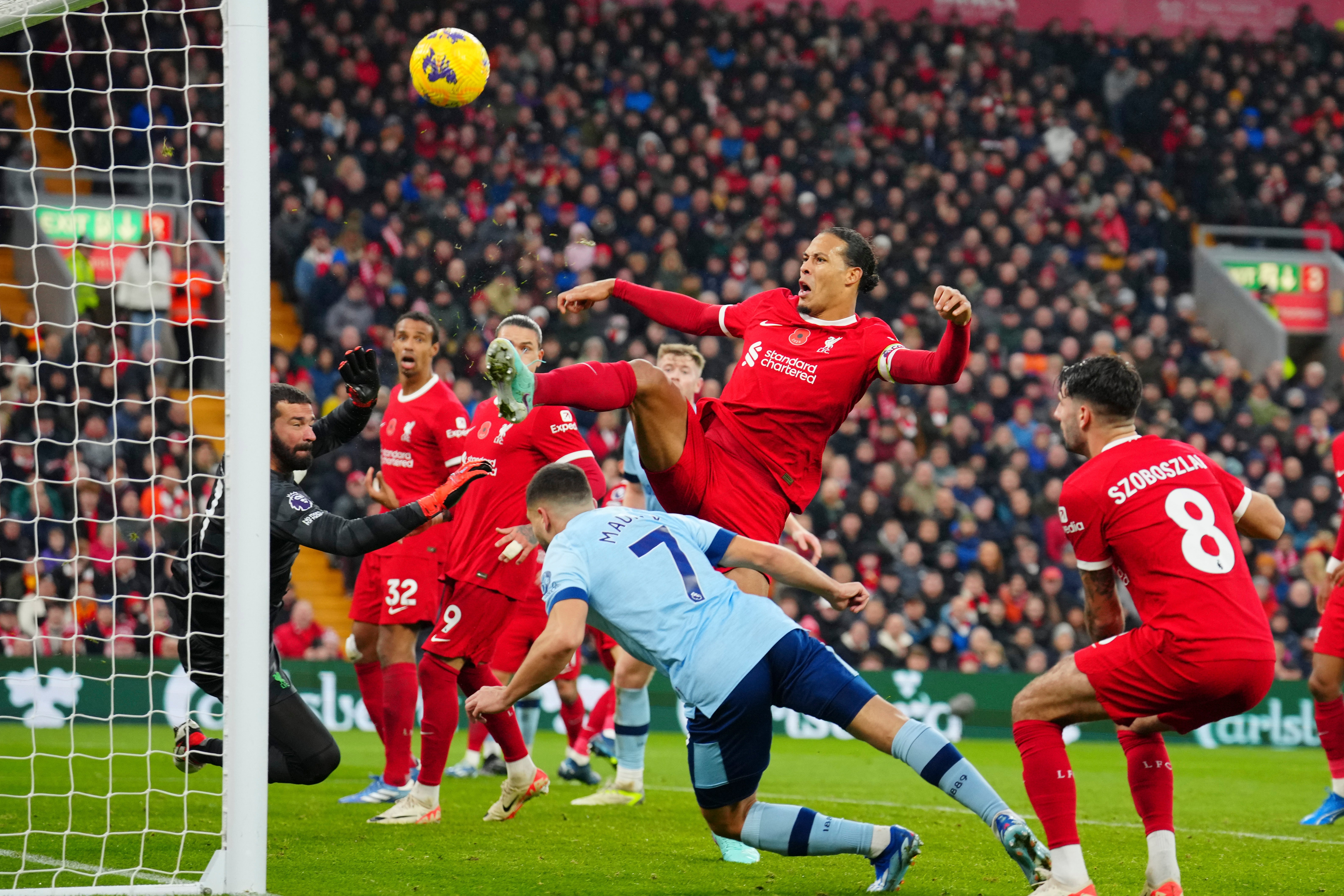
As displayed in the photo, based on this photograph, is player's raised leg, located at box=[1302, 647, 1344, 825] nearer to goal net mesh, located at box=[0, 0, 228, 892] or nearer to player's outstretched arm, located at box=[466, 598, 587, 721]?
player's outstretched arm, located at box=[466, 598, 587, 721]

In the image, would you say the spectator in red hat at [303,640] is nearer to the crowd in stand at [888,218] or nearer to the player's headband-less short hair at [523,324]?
the crowd in stand at [888,218]

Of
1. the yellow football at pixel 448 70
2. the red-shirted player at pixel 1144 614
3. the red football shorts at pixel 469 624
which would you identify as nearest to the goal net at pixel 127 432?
the yellow football at pixel 448 70

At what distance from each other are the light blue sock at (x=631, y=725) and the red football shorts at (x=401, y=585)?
121cm

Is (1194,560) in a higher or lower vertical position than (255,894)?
higher

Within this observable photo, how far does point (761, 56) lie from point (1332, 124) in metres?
8.94

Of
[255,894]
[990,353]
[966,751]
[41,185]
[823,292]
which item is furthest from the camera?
[990,353]

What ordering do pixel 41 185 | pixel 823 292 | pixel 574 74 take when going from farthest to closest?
pixel 574 74, pixel 41 185, pixel 823 292

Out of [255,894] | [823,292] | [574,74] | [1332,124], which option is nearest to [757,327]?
[823,292]

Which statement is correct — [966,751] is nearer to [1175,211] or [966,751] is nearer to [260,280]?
[260,280]

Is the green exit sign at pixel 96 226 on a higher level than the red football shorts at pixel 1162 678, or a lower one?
higher

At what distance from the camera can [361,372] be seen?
6609 mm

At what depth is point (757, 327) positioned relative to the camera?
6.55 meters

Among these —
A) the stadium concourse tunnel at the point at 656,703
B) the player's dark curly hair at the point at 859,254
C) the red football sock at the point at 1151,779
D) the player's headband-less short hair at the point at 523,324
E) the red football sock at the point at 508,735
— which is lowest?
the stadium concourse tunnel at the point at 656,703

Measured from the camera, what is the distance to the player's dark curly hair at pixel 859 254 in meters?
6.45
